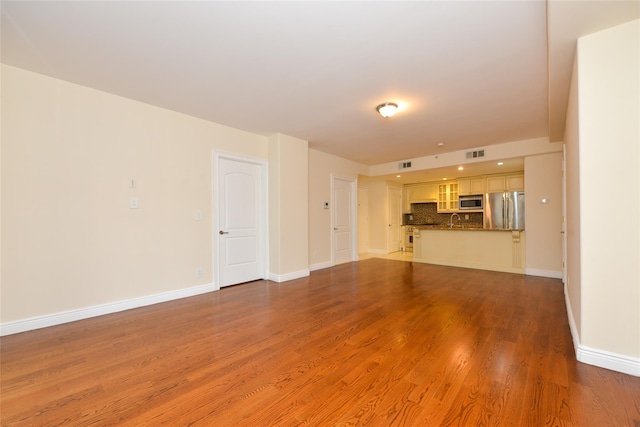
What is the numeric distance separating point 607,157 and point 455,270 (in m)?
4.02

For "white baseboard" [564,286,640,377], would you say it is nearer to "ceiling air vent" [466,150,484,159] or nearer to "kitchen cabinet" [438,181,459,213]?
"ceiling air vent" [466,150,484,159]

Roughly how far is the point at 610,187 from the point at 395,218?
6698mm

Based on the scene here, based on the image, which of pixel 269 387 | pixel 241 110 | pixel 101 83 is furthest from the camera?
pixel 241 110

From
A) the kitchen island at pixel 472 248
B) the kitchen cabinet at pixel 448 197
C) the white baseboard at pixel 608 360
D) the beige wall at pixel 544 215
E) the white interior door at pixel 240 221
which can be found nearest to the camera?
the white baseboard at pixel 608 360

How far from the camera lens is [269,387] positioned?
5.88 feet

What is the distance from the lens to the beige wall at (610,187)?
1848 millimetres

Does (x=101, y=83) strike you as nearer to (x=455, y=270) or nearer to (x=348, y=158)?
(x=348, y=158)

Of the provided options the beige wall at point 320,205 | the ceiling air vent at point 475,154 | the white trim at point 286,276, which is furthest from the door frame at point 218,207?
the ceiling air vent at point 475,154

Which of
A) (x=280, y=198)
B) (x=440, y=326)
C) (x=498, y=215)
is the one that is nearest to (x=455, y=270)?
(x=498, y=215)

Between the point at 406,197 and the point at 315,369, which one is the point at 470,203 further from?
the point at 315,369

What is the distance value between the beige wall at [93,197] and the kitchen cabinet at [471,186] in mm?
6971

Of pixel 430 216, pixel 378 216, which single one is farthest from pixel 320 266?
pixel 430 216

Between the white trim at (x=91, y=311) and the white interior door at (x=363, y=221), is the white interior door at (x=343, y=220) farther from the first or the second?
the white trim at (x=91, y=311)

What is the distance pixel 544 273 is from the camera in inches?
195
